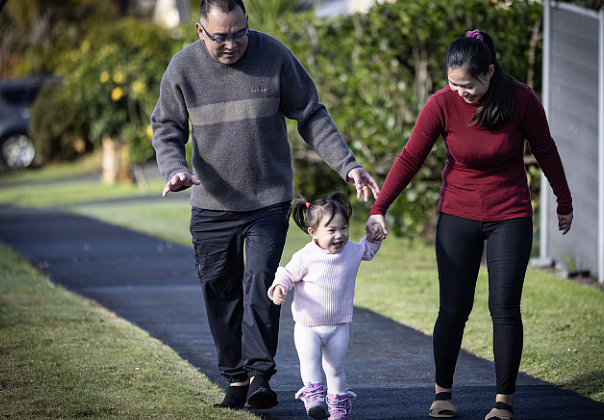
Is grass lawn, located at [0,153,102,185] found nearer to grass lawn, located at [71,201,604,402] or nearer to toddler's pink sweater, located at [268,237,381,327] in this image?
grass lawn, located at [71,201,604,402]

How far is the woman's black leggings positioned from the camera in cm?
372

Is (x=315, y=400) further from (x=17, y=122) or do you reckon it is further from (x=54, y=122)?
(x=17, y=122)

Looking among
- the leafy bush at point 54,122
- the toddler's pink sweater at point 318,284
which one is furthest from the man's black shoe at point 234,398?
the leafy bush at point 54,122

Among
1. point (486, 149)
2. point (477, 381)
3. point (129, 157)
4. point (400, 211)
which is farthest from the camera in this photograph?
point (129, 157)

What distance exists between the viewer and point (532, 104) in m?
3.67

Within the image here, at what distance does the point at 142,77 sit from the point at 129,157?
4.78 feet

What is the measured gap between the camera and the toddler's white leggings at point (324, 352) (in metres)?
3.64

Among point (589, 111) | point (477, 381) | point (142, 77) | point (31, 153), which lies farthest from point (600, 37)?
point (31, 153)

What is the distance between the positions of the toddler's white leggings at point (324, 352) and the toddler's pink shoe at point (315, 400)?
0.03 meters

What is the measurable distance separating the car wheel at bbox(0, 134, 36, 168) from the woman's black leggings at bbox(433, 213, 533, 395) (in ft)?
62.9

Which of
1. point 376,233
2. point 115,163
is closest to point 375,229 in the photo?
point 376,233

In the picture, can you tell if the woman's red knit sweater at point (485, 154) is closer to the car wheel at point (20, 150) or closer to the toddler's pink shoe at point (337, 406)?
the toddler's pink shoe at point (337, 406)

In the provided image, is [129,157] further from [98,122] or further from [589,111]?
[589,111]

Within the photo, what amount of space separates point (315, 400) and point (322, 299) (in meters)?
0.42
